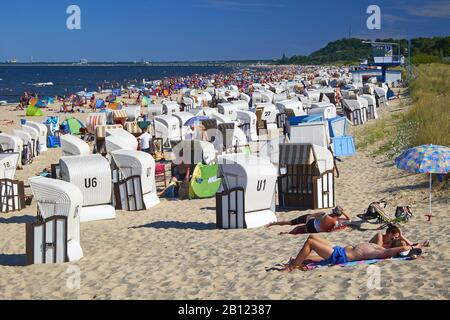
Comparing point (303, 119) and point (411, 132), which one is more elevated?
point (303, 119)

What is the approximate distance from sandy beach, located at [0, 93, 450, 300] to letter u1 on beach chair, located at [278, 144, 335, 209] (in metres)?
0.37

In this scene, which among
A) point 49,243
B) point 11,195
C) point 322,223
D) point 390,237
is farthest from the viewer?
point 11,195

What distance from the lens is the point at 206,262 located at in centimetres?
709

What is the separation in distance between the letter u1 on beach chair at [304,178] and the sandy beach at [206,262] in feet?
1.20

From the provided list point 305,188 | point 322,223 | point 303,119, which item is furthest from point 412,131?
point 322,223

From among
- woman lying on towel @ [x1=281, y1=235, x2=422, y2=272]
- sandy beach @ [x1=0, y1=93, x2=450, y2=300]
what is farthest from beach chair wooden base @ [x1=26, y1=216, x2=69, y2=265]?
woman lying on towel @ [x1=281, y1=235, x2=422, y2=272]

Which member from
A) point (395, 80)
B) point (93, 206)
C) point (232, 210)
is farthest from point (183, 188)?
point (395, 80)

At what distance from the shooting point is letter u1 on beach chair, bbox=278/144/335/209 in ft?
32.3

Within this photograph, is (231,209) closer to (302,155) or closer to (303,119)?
(302,155)

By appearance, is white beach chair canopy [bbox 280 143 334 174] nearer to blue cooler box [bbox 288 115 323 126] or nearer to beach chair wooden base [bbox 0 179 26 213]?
beach chair wooden base [bbox 0 179 26 213]

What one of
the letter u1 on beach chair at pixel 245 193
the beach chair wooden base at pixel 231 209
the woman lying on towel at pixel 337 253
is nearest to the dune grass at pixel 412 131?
the letter u1 on beach chair at pixel 245 193

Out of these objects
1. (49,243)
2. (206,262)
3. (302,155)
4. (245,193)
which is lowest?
(206,262)

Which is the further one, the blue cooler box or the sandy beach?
the blue cooler box

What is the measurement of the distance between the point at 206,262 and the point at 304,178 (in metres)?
3.42
